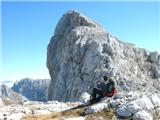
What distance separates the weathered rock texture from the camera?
14962cm

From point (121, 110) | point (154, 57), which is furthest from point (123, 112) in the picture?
point (154, 57)

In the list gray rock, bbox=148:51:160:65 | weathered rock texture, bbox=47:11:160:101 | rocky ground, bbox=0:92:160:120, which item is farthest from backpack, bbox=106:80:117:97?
gray rock, bbox=148:51:160:65

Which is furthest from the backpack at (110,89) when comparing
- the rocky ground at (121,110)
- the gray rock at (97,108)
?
the gray rock at (97,108)

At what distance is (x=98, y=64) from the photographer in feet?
500

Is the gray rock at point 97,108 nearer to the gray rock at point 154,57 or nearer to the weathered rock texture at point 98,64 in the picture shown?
the weathered rock texture at point 98,64

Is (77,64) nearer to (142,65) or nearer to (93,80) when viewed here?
(93,80)

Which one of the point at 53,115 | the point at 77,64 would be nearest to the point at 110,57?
the point at 77,64

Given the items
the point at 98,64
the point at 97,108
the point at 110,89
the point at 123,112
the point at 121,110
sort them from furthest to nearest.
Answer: the point at 98,64, the point at 110,89, the point at 97,108, the point at 121,110, the point at 123,112

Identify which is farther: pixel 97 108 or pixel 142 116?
pixel 97 108

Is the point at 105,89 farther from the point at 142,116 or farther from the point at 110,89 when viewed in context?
the point at 142,116

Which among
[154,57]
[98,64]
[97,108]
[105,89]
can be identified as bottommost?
[97,108]

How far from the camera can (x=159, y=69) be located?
6732 inches

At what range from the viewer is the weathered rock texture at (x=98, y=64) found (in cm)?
14962

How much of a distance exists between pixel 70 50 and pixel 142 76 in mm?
43607
